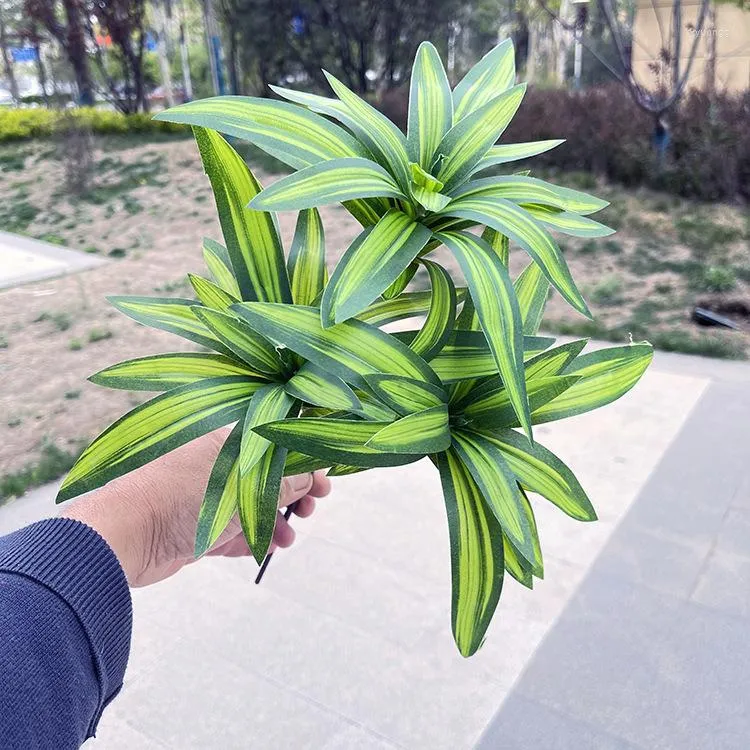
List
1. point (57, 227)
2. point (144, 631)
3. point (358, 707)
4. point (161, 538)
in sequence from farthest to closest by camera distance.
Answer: point (57, 227), point (144, 631), point (358, 707), point (161, 538)

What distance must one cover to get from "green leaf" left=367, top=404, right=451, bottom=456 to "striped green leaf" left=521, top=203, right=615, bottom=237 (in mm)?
166

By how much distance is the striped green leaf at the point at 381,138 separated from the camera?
1.87ft

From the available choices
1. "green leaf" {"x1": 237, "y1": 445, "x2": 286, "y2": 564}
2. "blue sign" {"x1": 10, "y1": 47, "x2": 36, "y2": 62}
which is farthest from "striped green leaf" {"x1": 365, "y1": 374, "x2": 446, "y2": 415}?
"blue sign" {"x1": 10, "y1": 47, "x2": 36, "y2": 62}

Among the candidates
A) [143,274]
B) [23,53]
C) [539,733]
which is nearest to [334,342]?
[539,733]

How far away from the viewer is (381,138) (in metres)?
0.58

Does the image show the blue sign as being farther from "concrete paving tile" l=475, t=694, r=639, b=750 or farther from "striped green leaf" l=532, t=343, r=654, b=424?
"striped green leaf" l=532, t=343, r=654, b=424

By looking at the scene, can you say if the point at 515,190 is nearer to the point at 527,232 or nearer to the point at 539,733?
the point at 527,232

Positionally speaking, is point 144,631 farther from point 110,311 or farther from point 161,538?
point 110,311

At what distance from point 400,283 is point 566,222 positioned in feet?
0.48

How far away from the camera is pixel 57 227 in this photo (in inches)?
248

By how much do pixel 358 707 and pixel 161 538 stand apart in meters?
1.06

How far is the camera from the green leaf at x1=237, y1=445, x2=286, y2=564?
1.91ft

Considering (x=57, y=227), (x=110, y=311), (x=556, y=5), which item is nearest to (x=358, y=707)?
(x=110, y=311)

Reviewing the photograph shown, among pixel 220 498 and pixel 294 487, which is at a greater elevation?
pixel 220 498
